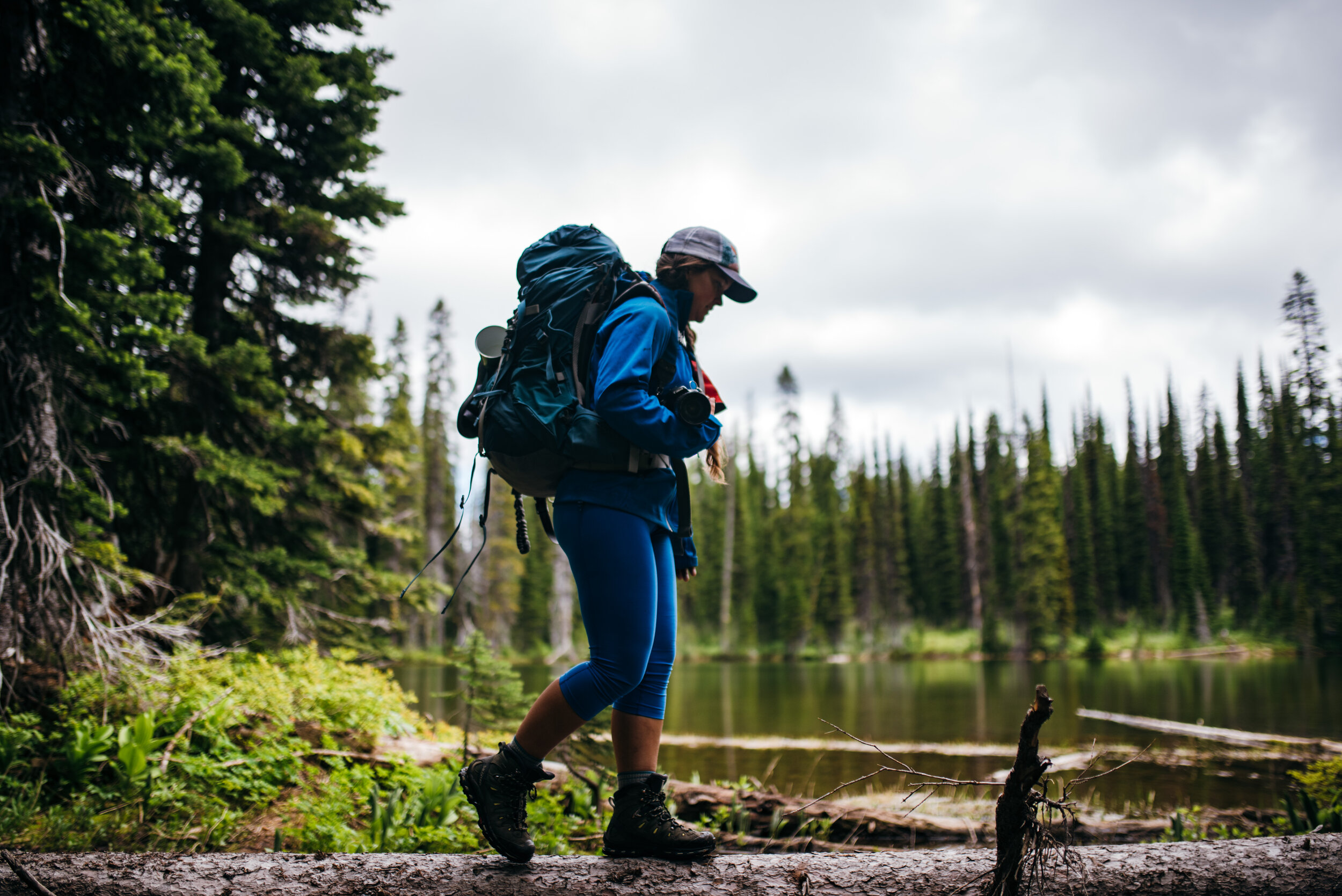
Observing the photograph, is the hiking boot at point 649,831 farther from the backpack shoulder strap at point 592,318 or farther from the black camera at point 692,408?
the backpack shoulder strap at point 592,318

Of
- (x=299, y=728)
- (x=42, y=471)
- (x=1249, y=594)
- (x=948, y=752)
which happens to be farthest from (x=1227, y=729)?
(x=1249, y=594)

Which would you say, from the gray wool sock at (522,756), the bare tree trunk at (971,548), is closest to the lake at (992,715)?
the gray wool sock at (522,756)

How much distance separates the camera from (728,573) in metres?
48.2

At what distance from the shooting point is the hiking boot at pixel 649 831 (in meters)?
2.33

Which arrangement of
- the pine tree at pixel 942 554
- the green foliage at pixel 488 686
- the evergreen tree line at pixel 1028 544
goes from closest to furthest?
the green foliage at pixel 488 686, the evergreen tree line at pixel 1028 544, the pine tree at pixel 942 554

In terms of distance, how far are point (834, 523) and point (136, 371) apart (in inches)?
1777

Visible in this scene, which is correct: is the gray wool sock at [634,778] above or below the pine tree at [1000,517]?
below

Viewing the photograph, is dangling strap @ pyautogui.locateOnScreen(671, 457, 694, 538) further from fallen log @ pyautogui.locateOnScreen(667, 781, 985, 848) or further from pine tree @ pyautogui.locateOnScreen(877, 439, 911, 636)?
pine tree @ pyautogui.locateOnScreen(877, 439, 911, 636)

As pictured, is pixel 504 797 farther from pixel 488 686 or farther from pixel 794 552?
pixel 794 552

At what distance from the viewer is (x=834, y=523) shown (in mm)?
48219

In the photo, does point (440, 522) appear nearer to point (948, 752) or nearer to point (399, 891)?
point (948, 752)

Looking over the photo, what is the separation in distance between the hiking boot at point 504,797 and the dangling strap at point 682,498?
0.93 m

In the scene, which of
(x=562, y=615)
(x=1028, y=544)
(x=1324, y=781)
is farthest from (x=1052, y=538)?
(x=1324, y=781)

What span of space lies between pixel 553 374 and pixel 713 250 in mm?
726
